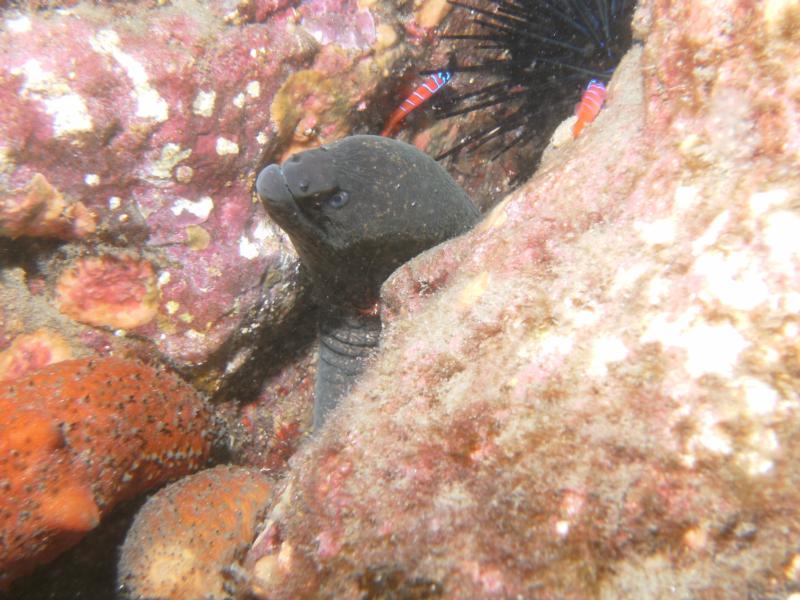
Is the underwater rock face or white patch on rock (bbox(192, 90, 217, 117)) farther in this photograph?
white patch on rock (bbox(192, 90, 217, 117))

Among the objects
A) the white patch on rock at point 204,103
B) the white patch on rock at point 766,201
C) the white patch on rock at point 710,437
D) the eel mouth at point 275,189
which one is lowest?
the white patch on rock at point 710,437

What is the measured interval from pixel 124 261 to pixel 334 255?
49.9 inches

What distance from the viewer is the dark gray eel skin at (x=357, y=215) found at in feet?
8.89

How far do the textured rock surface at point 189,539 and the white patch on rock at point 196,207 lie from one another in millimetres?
1579

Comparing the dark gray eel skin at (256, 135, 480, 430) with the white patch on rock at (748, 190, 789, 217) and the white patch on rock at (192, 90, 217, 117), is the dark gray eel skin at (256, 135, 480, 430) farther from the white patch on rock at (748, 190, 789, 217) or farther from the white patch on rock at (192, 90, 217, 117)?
the white patch on rock at (748, 190, 789, 217)

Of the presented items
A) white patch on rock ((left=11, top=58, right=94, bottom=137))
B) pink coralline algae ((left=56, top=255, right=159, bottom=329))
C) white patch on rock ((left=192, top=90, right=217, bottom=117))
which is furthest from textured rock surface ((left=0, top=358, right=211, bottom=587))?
white patch on rock ((left=192, top=90, right=217, bottom=117))

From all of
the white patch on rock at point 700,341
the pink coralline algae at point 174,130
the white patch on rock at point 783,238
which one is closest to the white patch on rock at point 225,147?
the pink coralline algae at point 174,130

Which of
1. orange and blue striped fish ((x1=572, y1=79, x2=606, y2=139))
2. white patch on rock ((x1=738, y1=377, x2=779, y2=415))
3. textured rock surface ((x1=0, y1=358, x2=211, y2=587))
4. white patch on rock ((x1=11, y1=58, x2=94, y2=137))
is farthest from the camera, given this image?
orange and blue striped fish ((x1=572, y1=79, x2=606, y2=139))

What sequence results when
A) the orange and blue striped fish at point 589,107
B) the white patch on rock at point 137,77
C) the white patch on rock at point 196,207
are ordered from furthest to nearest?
the white patch on rock at point 196,207
the orange and blue striped fish at point 589,107
the white patch on rock at point 137,77

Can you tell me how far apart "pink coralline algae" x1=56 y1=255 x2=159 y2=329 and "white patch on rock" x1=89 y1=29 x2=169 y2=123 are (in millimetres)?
867

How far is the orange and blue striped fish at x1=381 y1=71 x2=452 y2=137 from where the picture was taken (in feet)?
12.4

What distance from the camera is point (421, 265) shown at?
82.7 inches

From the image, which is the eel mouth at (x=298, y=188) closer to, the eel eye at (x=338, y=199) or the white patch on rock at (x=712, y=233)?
the eel eye at (x=338, y=199)

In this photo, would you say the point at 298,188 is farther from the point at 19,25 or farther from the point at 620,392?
the point at 620,392
